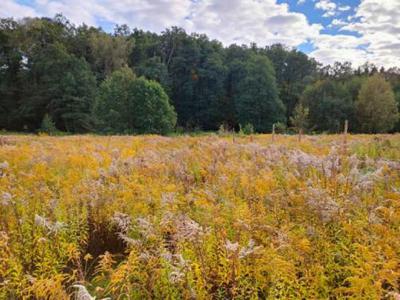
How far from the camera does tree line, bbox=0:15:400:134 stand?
138ft

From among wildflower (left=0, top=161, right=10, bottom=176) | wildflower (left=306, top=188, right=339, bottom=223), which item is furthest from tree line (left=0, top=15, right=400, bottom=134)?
wildflower (left=306, top=188, right=339, bottom=223)

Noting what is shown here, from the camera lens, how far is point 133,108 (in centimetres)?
4131

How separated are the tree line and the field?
91.3 feet

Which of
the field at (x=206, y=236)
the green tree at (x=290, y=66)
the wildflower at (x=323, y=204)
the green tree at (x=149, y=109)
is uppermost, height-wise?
the green tree at (x=290, y=66)

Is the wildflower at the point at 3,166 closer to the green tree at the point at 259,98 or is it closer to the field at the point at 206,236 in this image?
the field at the point at 206,236

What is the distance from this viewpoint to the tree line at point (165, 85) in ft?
138

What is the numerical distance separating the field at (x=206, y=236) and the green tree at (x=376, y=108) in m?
41.6

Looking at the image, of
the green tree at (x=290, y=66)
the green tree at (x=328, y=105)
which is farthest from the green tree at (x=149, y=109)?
the green tree at (x=290, y=66)

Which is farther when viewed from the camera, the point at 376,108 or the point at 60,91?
the point at 60,91

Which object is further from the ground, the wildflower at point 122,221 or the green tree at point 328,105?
the green tree at point 328,105

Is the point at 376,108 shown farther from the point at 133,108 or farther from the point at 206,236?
the point at 206,236

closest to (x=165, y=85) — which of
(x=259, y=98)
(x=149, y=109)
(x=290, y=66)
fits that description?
(x=149, y=109)

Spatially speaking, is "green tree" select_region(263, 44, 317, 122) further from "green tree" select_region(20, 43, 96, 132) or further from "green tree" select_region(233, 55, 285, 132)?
"green tree" select_region(20, 43, 96, 132)

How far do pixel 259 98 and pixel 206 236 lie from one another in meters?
50.8
